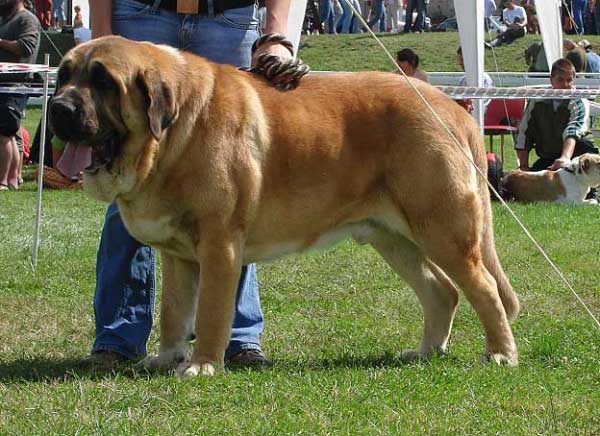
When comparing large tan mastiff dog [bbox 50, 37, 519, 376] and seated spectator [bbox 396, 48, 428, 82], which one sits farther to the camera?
seated spectator [bbox 396, 48, 428, 82]

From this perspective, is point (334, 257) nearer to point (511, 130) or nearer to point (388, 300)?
point (388, 300)

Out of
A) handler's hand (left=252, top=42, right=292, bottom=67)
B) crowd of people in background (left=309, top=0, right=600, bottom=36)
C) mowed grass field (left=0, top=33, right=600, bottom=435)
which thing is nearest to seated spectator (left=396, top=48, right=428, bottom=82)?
mowed grass field (left=0, top=33, right=600, bottom=435)

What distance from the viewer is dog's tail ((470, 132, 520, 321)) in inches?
173

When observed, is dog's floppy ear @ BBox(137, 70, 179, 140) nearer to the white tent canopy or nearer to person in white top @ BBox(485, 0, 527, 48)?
the white tent canopy

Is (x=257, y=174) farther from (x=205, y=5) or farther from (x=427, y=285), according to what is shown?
(x=427, y=285)

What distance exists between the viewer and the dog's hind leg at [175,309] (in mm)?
4305

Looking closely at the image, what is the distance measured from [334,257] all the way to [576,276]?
169cm

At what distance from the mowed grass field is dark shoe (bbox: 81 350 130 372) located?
3.5 inches

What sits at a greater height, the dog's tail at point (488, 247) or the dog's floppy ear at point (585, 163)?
the dog's tail at point (488, 247)

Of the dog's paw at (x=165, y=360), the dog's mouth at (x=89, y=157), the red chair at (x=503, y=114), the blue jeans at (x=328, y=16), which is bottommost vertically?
the blue jeans at (x=328, y=16)

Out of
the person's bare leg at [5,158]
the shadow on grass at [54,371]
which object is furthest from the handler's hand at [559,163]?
the shadow on grass at [54,371]

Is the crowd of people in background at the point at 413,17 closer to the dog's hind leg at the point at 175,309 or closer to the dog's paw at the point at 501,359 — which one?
the dog's paw at the point at 501,359

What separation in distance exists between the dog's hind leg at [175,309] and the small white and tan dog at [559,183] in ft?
23.8

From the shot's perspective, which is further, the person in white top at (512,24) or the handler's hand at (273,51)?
the person in white top at (512,24)
